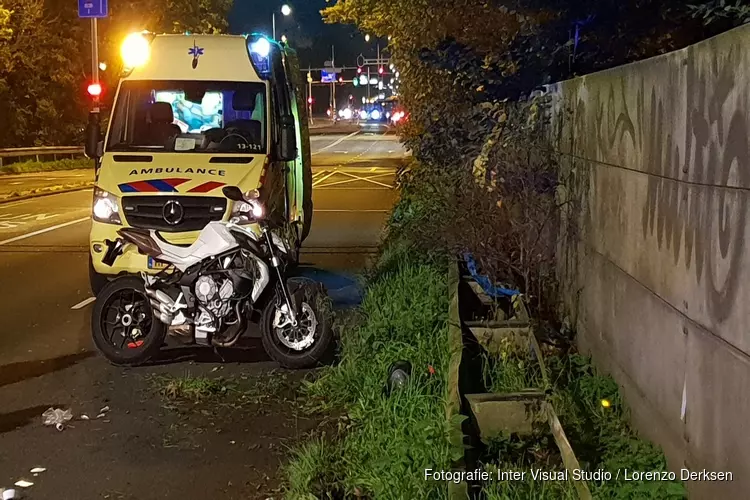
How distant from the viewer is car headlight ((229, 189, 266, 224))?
823 centimetres

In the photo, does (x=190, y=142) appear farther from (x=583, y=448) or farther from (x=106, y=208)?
(x=583, y=448)

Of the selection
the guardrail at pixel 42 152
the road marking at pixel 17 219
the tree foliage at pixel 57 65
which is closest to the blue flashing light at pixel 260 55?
the road marking at pixel 17 219

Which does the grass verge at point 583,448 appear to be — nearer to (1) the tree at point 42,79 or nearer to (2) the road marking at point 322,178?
(2) the road marking at point 322,178

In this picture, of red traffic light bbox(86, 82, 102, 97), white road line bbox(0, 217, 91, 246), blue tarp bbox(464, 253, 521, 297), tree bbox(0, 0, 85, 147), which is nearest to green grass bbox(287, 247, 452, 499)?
blue tarp bbox(464, 253, 521, 297)

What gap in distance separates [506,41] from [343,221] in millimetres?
6779

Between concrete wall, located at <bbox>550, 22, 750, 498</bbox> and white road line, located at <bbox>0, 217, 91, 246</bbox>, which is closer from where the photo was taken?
concrete wall, located at <bbox>550, 22, 750, 498</bbox>

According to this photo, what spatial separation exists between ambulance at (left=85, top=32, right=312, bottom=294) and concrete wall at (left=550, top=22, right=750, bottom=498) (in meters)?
3.02

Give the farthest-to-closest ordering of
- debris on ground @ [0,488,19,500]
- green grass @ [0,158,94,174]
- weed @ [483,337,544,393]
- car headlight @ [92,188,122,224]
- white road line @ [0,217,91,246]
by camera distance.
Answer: green grass @ [0,158,94,174], white road line @ [0,217,91,246], car headlight @ [92,188,122,224], weed @ [483,337,544,393], debris on ground @ [0,488,19,500]

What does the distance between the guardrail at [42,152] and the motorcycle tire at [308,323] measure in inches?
1079

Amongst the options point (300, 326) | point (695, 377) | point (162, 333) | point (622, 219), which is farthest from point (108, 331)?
point (695, 377)

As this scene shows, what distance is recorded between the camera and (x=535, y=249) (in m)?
7.71

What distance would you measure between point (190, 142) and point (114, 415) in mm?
3679

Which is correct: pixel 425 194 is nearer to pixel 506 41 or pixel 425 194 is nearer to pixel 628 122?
pixel 506 41

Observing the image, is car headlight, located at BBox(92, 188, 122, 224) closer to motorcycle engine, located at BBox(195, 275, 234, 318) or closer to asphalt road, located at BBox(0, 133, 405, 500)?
asphalt road, located at BBox(0, 133, 405, 500)
